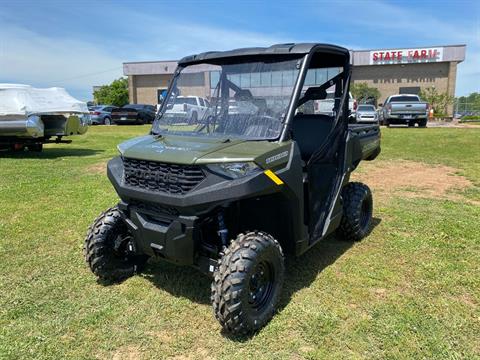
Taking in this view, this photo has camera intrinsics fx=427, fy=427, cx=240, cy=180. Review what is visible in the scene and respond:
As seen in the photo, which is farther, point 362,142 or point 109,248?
point 362,142

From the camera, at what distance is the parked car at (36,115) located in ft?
35.1

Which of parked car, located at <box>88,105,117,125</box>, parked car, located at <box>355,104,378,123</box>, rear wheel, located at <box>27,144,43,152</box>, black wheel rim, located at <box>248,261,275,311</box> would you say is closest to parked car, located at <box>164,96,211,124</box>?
black wheel rim, located at <box>248,261,275,311</box>

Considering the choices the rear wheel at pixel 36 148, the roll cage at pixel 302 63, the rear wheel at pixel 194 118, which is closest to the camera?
the roll cage at pixel 302 63

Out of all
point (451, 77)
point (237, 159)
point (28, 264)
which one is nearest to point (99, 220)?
point (28, 264)

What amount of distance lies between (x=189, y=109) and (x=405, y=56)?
41.7m

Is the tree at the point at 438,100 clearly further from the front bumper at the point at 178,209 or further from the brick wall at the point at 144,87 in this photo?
the front bumper at the point at 178,209

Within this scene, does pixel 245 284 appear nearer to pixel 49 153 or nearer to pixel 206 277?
pixel 206 277

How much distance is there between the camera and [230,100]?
375 cm

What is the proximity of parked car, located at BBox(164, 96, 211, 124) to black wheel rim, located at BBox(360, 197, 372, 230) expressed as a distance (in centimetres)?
228

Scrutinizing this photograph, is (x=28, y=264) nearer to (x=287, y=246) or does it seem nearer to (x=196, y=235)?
(x=196, y=235)

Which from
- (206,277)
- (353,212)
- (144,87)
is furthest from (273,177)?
(144,87)

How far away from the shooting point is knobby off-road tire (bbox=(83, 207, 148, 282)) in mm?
3725

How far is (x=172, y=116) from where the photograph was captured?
397 cm

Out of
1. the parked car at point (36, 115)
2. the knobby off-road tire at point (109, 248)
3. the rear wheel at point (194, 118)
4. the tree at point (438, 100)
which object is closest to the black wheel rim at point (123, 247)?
the knobby off-road tire at point (109, 248)
